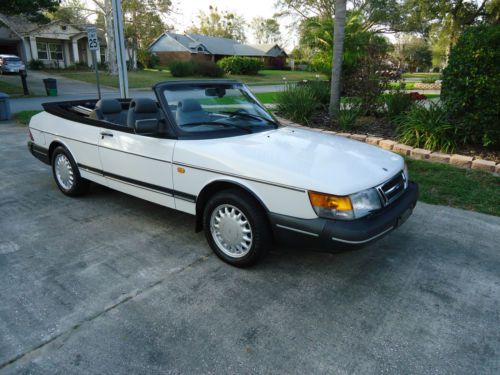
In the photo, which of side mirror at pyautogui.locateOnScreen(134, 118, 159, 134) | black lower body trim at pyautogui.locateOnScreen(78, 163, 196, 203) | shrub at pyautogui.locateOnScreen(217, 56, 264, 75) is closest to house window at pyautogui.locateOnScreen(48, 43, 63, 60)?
shrub at pyautogui.locateOnScreen(217, 56, 264, 75)

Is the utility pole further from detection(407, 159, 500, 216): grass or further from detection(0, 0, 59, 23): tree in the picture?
detection(0, 0, 59, 23): tree

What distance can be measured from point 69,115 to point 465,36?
262 inches

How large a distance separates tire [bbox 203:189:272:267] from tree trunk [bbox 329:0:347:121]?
6324 millimetres

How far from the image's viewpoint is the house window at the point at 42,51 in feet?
138

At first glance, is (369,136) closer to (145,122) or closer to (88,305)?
(145,122)

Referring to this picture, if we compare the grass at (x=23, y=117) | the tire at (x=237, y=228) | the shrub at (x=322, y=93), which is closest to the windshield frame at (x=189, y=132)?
the tire at (x=237, y=228)

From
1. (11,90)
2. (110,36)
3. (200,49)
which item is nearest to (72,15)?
(110,36)

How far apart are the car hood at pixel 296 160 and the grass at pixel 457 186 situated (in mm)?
1888

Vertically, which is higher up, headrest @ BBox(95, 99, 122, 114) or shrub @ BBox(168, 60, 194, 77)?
shrub @ BBox(168, 60, 194, 77)

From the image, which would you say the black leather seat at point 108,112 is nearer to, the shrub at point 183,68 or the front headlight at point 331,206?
the front headlight at point 331,206

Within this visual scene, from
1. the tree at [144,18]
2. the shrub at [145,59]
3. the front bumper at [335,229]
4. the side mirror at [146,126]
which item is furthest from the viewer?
the shrub at [145,59]

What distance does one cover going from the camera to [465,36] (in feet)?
22.5

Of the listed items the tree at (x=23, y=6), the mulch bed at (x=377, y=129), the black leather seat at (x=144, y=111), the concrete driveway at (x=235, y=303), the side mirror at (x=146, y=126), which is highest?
the tree at (x=23, y=6)

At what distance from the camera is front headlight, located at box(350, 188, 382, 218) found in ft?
9.78
